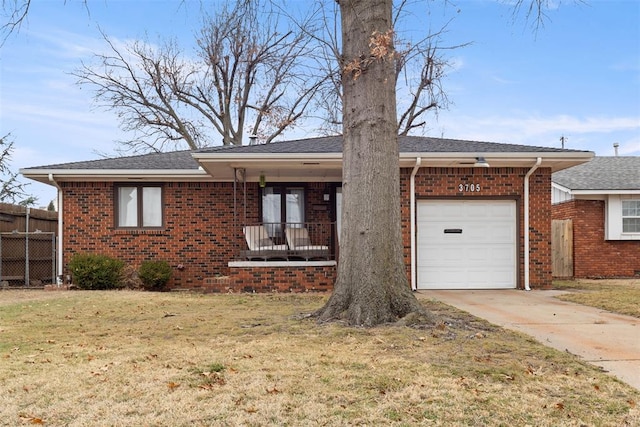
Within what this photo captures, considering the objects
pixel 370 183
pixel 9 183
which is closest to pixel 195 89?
pixel 9 183

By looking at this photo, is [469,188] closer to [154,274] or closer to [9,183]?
[154,274]

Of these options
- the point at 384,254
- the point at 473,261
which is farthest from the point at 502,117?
the point at 384,254

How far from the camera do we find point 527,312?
29.2 ft

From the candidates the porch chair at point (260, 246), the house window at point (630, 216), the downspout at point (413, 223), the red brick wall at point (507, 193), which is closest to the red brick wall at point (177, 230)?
the porch chair at point (260, 246)

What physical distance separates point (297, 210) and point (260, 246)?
202cm

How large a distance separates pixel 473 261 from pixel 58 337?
29.2ft

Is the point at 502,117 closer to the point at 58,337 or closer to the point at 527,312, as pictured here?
the point at 527,312

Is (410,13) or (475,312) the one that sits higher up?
(410,13)

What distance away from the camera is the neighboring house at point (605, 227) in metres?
17.8

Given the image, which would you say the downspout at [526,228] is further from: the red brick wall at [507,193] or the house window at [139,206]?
the house window at [139,206]

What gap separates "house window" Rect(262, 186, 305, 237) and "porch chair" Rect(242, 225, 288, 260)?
3.73ft

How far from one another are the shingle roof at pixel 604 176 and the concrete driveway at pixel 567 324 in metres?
7.46

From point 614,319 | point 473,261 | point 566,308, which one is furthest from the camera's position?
point 473,261

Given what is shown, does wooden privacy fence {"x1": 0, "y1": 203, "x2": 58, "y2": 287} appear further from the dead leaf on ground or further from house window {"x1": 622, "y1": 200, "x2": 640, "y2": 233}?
house window {"x1": 622, "y1": 200, "x2": 640, "y2": 233}
